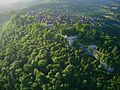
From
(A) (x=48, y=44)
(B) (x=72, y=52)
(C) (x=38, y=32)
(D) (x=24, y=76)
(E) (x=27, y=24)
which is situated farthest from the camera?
(E) (x=27, y=24)

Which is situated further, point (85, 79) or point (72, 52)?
point (72, 52)

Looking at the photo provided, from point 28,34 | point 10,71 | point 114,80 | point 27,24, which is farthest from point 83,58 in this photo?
point 27,24

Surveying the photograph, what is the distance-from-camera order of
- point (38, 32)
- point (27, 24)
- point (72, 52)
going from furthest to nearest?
point (27, 24), point (38, 32), point (72, 52)

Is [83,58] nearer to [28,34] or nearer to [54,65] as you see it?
[54,65]

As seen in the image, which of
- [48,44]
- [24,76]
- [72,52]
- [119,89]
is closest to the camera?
[119,89]

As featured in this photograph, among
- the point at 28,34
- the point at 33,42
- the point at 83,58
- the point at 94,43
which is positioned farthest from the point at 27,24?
the point at 83,58

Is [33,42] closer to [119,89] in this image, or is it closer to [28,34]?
[28,34]
